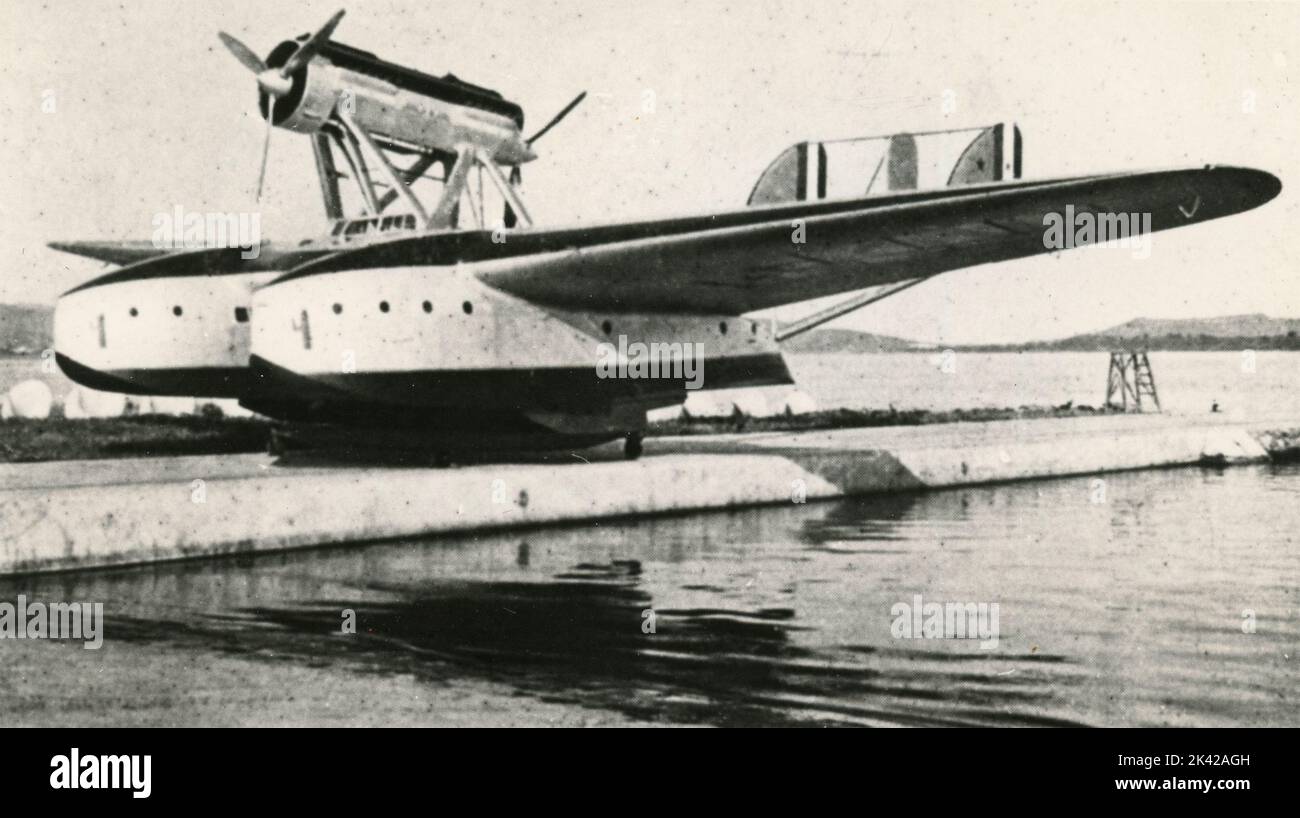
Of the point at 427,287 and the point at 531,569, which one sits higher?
the point at 427,287

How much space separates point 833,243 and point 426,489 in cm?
525

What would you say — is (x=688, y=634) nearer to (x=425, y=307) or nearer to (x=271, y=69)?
(x=425, y=307)

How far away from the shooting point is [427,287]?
1418 centimetres

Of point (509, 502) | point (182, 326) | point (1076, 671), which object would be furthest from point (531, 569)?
point (182, 326)

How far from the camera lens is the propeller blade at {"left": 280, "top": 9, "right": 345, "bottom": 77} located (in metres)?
16.2

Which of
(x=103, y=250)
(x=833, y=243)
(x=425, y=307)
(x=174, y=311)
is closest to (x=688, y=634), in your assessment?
(x=833, y=243)

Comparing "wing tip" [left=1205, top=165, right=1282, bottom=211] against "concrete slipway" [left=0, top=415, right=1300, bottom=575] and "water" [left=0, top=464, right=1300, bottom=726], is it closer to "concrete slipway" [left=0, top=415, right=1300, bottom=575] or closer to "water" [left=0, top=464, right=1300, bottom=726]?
"water" [left=0, top=464, right=1300, bottom=726]

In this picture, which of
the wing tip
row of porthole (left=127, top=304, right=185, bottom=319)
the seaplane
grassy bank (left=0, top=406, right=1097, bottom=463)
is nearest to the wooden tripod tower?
grassy bank (left=0, top=406, right=1097, bottom=463)

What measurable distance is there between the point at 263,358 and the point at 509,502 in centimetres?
323

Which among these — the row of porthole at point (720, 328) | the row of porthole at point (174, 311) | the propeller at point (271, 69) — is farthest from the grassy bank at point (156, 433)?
the row of porthole at point (720, 328)

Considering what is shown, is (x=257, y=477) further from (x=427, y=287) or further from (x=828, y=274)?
(x=828, y=274)

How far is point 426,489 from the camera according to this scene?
43.7 feet
